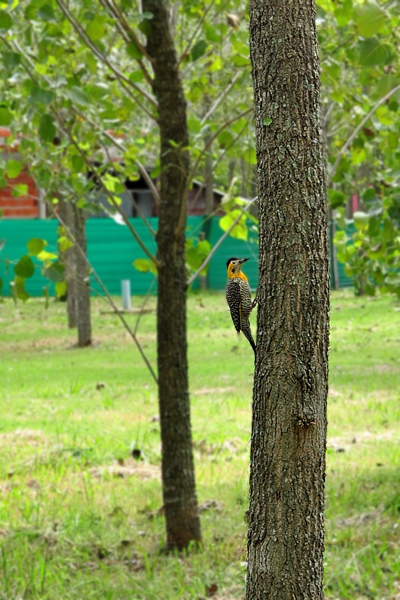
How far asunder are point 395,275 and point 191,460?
1.60 metres

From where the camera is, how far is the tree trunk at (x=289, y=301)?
158 centimetres

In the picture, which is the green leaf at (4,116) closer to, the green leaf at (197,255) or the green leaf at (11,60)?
the green leaf at (11,60)

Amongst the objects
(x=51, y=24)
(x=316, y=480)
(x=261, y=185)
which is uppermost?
(x=51, y=24)

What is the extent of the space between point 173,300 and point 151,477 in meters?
1.92

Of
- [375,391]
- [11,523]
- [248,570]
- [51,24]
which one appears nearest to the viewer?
[248,570]

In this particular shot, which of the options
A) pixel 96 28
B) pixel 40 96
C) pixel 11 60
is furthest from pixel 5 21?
pixel 96 28

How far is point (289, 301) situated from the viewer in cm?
158

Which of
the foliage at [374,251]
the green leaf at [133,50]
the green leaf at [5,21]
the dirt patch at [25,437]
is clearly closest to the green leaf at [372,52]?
the foliage at [374,251]

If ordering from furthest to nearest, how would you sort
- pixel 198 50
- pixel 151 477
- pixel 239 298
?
pixel 151 477 < pixel 198 50 < pixel 239 298

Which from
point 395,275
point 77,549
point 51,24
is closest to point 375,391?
point 395,275

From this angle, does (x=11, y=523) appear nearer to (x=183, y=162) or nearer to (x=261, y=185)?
(x=183, y=162)

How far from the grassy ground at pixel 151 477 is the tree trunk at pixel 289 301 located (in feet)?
0.55

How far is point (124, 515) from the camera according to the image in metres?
4.88

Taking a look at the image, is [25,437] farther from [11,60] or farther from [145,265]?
[11,60]
